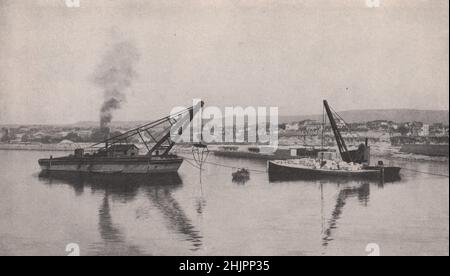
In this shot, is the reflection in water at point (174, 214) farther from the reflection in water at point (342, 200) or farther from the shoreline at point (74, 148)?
the shoreline at point (74, 148)

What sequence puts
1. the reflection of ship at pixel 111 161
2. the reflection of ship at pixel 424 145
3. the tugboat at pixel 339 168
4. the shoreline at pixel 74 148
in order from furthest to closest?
1. the reflection of ship at pixel 111 161
2. the tugboat at pixel 339 168
3. the reflection of ship at pixel 424 145
4. the shoreline at pixel 74 148

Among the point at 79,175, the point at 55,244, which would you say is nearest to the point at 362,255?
the point at 55,244

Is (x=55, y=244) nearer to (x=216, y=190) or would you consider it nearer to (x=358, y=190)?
(x=216, y=190)

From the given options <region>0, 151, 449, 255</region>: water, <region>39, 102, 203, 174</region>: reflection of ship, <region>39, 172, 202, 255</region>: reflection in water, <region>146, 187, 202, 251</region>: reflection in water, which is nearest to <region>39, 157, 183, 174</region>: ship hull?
<region>39, 102, 203, 174</region>: reflection of ship

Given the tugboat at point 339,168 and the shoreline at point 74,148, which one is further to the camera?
the tugboat at point 339,168

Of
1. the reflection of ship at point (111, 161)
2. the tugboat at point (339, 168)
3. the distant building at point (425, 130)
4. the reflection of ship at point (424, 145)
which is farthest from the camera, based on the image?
the reflection of ship at point (111, 161)

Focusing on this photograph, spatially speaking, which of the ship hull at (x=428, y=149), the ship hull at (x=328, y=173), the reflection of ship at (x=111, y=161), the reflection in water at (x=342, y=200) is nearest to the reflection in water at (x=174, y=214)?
the reflection in water at (x=342, y=200)
